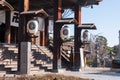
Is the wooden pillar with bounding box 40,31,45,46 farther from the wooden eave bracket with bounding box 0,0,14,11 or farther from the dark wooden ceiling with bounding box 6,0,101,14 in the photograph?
the wooden eave bracket with bounding box 0,0,14,11

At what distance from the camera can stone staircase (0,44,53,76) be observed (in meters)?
21.8

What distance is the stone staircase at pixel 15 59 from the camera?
21789mm

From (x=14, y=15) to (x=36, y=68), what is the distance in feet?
21.8

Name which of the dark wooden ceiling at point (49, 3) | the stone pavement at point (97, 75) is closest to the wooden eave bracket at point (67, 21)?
the stone pavement at point (97, 75)

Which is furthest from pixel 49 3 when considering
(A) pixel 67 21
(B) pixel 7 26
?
(A) pixel 67 21

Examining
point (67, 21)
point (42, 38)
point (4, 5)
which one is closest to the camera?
point (4, 5)

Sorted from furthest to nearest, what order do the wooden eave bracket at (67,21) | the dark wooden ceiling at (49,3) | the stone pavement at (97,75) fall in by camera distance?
the dark wooden ceiling at (49,3), the wooden eave bracket at (67,21), the stone pavement at (97,75)

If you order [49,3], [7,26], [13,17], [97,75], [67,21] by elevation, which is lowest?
[97,75]

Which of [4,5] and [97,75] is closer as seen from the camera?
[4,5]

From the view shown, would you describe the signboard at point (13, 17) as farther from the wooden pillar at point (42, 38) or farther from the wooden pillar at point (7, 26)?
the wooden pillar at point (42, 38)

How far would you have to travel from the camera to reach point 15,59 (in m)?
23.8

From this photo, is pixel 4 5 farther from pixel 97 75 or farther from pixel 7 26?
pixel 7 26

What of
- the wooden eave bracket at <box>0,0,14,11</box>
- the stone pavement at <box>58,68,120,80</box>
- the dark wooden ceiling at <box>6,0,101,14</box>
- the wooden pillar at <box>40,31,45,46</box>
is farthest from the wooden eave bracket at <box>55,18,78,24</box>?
the wooden eave bracket at <box>0,0,14,11</box>

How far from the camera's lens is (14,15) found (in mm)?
28766
